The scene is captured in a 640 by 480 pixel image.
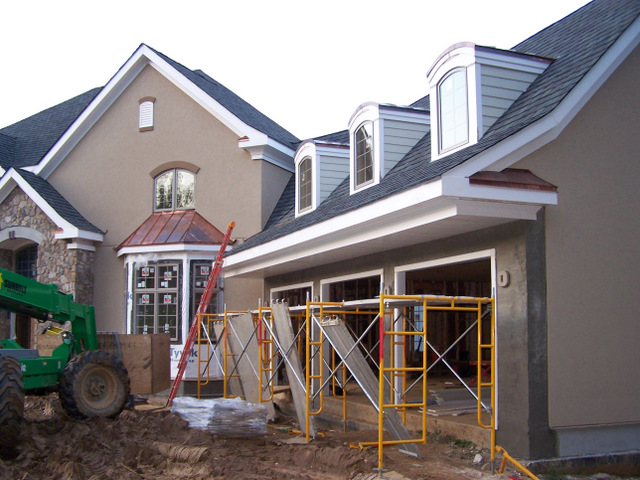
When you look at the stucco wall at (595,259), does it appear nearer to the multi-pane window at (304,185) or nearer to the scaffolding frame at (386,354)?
the scaffolding frame at (386,354)

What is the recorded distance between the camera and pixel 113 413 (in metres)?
11.2

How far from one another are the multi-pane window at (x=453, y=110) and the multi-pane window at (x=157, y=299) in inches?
333

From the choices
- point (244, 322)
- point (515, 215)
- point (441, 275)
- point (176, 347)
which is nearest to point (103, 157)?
point (176, 347)

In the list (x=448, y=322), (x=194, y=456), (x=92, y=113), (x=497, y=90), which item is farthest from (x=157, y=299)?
(x=497, y=90)

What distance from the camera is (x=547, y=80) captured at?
388 inches

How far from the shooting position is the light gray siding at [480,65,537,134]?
32.8 feet

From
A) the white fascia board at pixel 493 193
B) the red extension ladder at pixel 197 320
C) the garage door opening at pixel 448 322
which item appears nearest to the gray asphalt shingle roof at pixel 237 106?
the red extension ladder at pixel 197 320

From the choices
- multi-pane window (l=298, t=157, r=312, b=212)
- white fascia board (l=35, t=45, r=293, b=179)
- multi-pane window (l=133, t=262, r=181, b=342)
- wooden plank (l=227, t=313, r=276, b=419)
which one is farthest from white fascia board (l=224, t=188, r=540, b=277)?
white fascia board (l=35, t=45, r=293, b=179)

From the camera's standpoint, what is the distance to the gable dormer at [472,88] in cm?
995

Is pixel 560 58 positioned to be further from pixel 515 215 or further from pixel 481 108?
pixel 515 215

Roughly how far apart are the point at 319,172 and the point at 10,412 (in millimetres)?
8505

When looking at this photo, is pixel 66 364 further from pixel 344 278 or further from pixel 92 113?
pixel 92 113

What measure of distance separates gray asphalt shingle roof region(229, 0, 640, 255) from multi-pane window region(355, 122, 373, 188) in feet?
1.60

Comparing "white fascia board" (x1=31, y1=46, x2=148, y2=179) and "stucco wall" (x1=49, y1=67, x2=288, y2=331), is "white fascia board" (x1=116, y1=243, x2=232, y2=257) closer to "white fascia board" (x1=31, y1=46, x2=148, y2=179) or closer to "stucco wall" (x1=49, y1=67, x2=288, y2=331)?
"stucco wall" (x1=49, y1=67, x2=288, y2=331)
